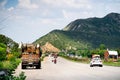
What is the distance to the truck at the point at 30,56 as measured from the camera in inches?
2073

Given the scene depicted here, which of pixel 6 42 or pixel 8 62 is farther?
pixel 6 42

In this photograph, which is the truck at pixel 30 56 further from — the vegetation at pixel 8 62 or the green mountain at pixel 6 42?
the green mountain at pixel 6 42

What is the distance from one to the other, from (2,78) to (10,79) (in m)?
0.66

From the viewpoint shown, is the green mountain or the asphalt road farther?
the green mountain

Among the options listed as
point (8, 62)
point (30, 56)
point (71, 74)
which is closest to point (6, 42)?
point (30, 56)

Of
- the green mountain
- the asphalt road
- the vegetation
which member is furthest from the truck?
the green mountain

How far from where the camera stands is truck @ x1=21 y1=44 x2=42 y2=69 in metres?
52.7

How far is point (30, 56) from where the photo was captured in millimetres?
53219

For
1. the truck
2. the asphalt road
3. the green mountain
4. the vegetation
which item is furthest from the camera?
the green mountain

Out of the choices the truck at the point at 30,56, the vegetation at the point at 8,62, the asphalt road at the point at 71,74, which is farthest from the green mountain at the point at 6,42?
the asphalt road at the point at 71,74

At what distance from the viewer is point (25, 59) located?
5303 centimetres

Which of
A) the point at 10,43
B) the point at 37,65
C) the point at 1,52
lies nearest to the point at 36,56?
the point at 37,65

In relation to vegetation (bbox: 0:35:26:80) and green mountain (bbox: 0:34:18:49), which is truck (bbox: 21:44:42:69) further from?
green mountain (bbox: 0:34:18:49)

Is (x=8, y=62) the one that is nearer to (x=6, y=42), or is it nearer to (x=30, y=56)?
(x=30, y=56)
